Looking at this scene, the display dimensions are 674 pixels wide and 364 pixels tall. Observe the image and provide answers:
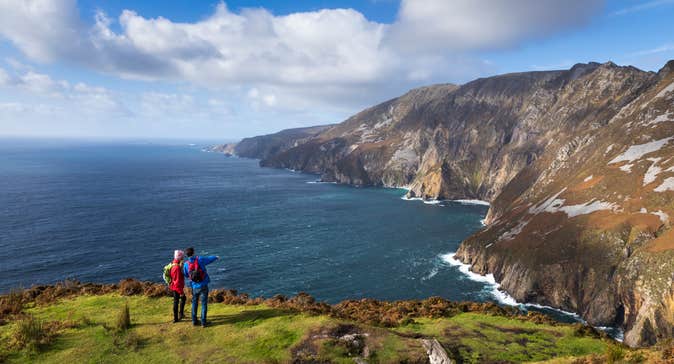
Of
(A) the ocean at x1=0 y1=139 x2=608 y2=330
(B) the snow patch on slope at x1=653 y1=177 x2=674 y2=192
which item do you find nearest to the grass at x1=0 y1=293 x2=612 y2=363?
(A) the ocean at x1=0 y1=139 x2=608 y2=330

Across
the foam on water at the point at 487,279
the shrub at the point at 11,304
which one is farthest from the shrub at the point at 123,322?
the foam on water at the point at 487,279

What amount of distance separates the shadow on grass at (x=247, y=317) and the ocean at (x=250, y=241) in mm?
51894

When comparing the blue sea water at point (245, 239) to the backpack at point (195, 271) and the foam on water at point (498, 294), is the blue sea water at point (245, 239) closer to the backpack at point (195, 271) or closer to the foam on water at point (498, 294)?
the foam on water at point (498, 294)

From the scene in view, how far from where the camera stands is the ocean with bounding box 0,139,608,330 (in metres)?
76.4

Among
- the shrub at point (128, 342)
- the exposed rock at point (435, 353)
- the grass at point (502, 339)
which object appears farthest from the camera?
the grass at point (502, 339)

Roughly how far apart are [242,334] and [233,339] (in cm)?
54

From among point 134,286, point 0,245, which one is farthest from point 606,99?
→ point 0,245

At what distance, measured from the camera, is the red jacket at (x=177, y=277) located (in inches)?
695

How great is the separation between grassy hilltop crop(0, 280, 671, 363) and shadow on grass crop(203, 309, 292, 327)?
0.05 m

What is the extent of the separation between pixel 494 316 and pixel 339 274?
56.8m

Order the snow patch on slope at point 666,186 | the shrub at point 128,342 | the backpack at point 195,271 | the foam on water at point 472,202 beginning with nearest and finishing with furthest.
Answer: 1. the shrub at point 128,342
2. the backpack at point 195,271
3. the snow patch on slope at point 666,186
4. the foam on water at point 472,202

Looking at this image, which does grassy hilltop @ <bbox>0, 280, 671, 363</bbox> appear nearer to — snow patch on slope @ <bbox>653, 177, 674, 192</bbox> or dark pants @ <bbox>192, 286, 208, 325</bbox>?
dark pants @ <bbox>192, 286, 208, 325</bbox>

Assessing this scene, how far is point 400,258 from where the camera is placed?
9525 centimetres

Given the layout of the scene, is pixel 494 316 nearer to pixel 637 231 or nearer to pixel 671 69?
pixel 637 231
